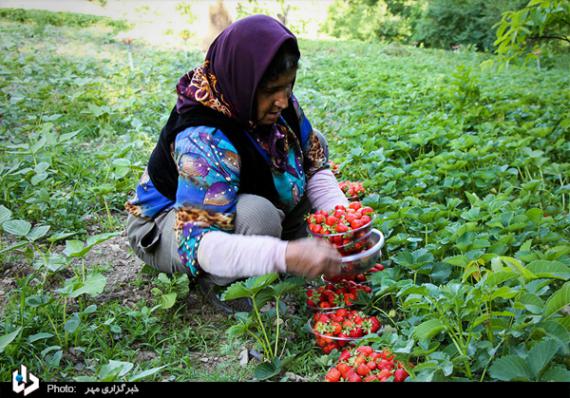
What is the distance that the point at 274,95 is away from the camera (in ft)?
6.54

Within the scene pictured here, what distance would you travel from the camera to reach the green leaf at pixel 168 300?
2176mm

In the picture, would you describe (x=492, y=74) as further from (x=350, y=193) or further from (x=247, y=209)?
(x=247, y=209)

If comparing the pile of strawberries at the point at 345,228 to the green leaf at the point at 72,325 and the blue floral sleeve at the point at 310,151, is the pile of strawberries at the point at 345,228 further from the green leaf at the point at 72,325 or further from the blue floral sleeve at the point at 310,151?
the green leaf at the point at 72,325

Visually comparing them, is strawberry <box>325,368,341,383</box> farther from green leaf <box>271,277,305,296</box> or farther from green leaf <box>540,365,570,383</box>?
green leaf <box>540,365,570,383</box>

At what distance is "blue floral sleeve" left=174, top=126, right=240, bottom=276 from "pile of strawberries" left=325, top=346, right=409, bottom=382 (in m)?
0.64

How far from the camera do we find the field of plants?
1.68m

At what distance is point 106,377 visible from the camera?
5.11 feet

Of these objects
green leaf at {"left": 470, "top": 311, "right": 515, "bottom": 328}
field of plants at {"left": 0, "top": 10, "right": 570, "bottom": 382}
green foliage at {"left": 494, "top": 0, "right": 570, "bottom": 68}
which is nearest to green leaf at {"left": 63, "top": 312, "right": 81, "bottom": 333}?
field of plants at {"left": 0, "top": 10, "right": 570, "bottom": 382}

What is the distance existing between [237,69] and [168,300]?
96 centimetres

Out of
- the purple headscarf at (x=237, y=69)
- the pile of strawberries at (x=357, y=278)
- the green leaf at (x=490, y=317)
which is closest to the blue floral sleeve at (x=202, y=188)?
the purple headscarf at (x=237, y=69)

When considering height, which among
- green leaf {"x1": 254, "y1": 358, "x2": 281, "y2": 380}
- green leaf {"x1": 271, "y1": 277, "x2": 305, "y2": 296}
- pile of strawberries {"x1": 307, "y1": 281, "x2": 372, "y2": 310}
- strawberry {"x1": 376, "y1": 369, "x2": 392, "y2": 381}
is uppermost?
green leaf {"x1": 271, "y1": 277, "x2": 305, "y2": 296}

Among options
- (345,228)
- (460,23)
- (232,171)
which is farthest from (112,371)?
(460,23)

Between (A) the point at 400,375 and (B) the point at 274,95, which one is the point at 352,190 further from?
(A) the point at 400,375

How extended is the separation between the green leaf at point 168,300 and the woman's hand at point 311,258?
0.60 meters
